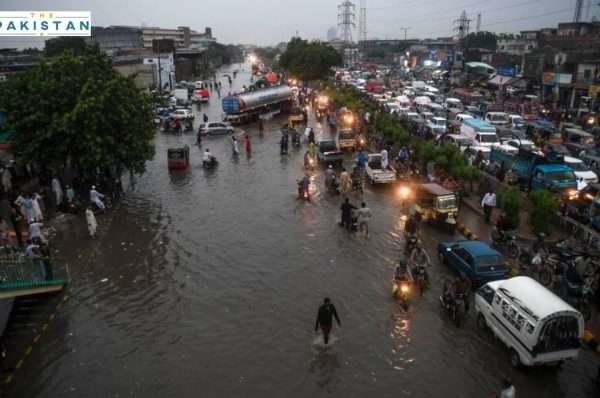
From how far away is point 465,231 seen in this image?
63.2 ft

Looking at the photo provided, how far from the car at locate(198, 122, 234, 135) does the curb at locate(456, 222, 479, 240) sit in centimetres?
2541

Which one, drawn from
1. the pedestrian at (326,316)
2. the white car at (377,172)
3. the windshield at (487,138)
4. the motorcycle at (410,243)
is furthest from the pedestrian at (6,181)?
the windshield at (487,138)

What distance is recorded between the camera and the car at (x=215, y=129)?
1567 inches

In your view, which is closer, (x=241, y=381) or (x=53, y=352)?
(x=241, y=381)

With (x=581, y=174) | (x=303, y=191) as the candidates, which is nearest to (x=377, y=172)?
(x=303, y=191)

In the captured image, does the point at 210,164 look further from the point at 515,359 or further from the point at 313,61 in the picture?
the point at 313,61

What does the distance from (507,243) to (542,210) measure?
68.0 inches

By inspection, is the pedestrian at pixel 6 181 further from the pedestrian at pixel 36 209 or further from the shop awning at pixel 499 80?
the shop awning at pixel 499 80

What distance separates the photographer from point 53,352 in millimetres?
11633

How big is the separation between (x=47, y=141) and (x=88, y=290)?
9.75m

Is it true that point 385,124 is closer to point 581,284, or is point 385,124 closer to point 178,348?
point 581,284

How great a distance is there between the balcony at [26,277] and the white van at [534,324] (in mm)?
12606

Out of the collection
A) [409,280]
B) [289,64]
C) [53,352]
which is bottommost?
[53,352]

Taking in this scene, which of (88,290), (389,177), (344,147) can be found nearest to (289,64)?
(344,147)
